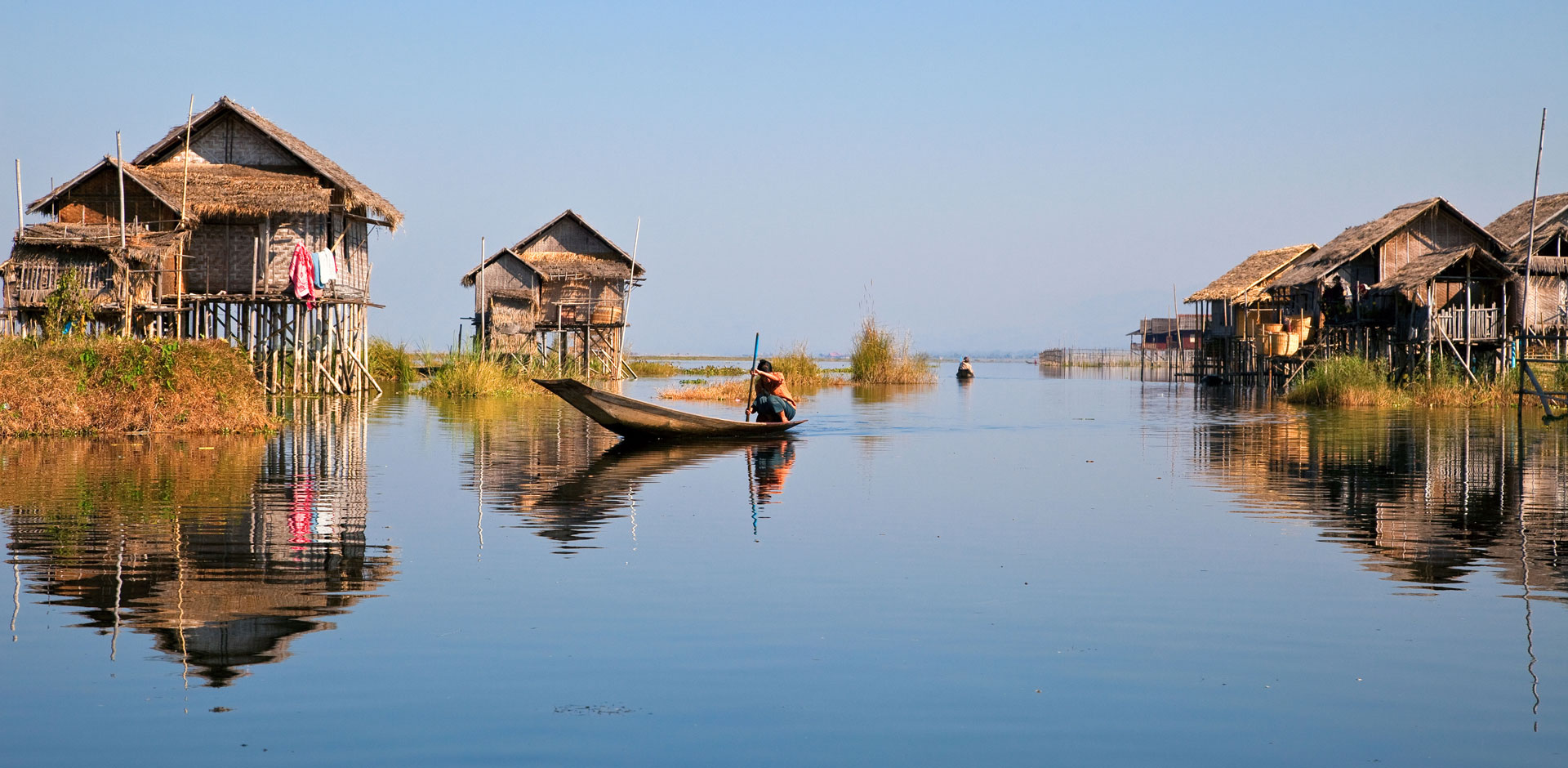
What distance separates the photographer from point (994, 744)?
5.17 metres

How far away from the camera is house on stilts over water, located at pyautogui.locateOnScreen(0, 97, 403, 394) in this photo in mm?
24062

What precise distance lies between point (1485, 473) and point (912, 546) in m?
8.77

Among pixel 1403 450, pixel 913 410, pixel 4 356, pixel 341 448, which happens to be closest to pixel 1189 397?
pixel 913 410

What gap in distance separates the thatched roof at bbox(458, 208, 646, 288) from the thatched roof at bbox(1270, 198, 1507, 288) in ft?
67.5

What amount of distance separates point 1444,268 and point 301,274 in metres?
26.7

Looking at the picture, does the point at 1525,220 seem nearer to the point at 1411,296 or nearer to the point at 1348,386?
the point at 1411,296

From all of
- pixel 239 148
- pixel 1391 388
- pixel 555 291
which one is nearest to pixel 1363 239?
pixel 1391 388

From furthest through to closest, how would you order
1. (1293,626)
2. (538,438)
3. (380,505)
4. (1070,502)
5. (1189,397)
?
(1189,397) → (538,438) → (1070,502) → (380,505) → (1293,626)

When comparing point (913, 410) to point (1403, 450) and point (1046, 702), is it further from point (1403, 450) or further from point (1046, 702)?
point (1046, 702)

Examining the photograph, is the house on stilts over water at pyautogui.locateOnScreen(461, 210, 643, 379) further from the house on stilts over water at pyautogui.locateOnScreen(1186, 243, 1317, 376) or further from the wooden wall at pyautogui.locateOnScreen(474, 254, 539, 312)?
the house on stilts over water at pyautogui.locateOnScreen(1186, 243, 1317, 376)

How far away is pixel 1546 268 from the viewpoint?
35.9m

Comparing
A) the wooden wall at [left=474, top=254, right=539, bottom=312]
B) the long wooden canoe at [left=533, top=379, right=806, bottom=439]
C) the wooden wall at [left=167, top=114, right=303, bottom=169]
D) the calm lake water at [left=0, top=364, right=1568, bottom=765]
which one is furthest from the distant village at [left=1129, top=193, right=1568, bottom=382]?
the wooden wall at [left=167, top=114, right=303, bottom=169]

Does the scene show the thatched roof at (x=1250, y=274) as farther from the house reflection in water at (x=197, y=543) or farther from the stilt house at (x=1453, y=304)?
the house reflection in water at (x=197, y=543)

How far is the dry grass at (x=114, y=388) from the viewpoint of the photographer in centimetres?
1752
